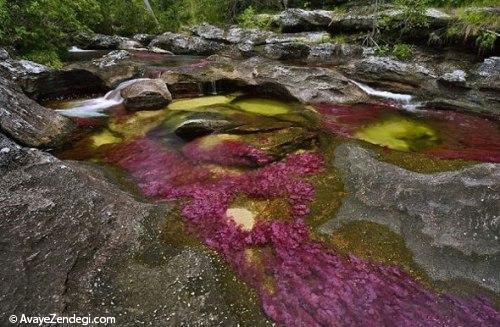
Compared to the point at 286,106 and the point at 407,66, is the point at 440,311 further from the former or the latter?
the point at 407,66

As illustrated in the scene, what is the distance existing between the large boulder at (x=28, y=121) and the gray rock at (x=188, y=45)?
1981 centimetres

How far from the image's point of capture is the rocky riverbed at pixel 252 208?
6.80m

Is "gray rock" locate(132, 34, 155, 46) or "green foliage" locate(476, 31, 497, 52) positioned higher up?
"green foliage" locate(476, 31, 497, 52)

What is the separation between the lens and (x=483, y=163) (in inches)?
409

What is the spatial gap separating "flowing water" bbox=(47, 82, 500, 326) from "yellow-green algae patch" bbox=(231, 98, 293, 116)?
5cm

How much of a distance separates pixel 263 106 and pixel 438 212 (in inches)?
375

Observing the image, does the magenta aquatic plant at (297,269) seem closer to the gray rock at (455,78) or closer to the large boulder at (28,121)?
the large boulder at (28,121)

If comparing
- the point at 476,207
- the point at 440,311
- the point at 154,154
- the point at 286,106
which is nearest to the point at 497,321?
the point at 440,311

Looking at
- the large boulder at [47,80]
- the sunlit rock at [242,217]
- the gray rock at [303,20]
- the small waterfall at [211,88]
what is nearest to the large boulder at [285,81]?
the small waterfall at [211,88]

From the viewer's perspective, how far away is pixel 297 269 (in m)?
7.54

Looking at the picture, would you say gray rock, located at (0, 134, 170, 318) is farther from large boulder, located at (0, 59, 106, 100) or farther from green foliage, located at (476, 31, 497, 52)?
green foliage, located at (476, 31, 497, 52)

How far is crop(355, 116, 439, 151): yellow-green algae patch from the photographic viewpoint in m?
13.0

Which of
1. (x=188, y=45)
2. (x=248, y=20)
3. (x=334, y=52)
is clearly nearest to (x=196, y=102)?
(x=334, y=52)

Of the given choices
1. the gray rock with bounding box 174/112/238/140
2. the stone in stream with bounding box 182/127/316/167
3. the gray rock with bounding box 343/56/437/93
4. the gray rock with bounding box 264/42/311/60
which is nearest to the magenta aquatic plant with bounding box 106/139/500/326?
the stone in stream with bounding box 182/127/316/167
